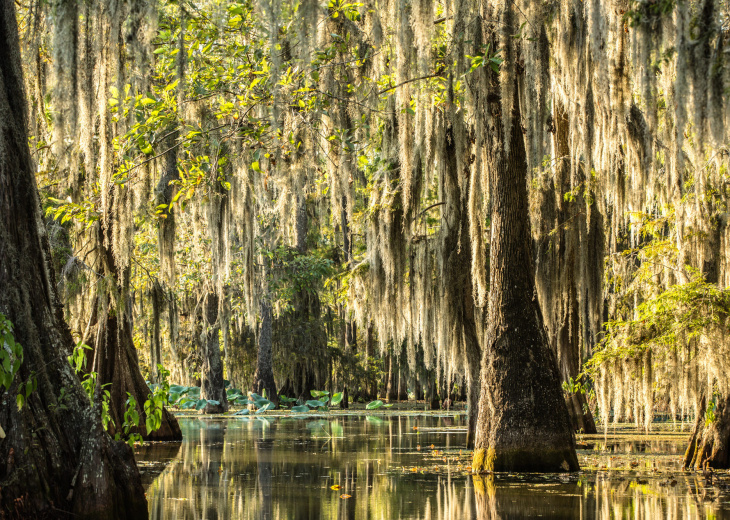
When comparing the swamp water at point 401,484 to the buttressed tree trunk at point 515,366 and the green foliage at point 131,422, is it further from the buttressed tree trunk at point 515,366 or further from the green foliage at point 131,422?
the green foliage at point 131,422

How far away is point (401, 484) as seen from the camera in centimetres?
852

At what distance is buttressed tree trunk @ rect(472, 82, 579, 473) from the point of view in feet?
30.4

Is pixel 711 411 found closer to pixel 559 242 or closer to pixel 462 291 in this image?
pixel 462 291

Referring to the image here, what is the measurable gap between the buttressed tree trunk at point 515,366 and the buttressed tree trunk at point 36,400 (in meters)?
4.42

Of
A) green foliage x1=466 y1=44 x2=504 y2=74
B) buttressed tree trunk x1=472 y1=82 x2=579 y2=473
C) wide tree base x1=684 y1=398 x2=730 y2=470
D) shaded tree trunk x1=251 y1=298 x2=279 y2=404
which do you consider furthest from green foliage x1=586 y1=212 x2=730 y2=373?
shaded tree trunk x1=251 y1=298 x2=279 y2=404

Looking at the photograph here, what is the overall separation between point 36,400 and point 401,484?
155 inches

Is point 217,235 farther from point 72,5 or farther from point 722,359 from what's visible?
point 722,359

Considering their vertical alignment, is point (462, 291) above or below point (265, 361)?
above

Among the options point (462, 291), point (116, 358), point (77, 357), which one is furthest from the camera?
point (116, 358)

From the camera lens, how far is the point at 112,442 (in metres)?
6.21

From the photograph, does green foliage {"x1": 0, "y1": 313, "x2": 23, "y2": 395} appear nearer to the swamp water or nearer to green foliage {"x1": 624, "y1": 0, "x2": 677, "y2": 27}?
the swamp water

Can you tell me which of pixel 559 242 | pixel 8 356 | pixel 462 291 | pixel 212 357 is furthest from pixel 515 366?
pixel 212 357

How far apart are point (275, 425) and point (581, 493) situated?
1298 centimetres

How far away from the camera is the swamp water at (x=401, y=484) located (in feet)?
22.0
